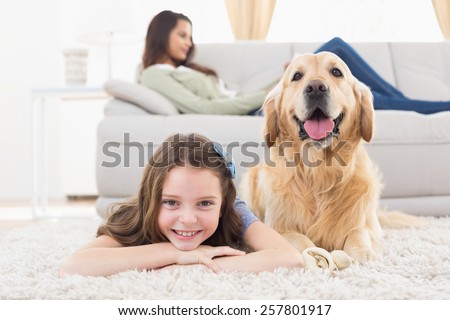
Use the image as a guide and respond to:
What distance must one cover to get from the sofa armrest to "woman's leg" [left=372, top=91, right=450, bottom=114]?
3.25ft

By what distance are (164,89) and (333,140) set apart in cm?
122

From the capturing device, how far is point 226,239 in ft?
4.00

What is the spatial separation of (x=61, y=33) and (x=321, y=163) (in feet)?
11.5

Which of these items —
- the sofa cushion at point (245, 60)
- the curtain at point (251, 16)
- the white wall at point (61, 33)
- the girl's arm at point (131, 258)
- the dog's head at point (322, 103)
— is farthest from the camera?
the curtain at point (251, 16)

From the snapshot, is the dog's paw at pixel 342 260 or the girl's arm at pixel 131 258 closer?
the girl's arm at pixel 131 258

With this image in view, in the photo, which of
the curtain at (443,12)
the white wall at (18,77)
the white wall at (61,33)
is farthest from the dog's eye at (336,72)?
the white wall at (18,77)

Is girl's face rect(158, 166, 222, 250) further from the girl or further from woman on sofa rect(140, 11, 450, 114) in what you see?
woman on sofa rect(140, 11, 450, 114)

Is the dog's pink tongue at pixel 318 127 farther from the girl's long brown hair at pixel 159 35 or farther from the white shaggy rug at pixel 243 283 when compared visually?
the girl's long brown hair at pixel 159 35

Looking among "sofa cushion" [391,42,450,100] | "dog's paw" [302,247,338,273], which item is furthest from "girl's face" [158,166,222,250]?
"sofa cushion" [391,42,450,100]

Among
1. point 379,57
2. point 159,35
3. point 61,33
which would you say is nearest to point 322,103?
point 159,35

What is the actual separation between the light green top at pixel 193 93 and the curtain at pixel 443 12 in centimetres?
115

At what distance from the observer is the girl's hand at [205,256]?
1031 millimetres
